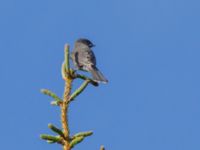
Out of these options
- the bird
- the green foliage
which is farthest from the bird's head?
the green foliage

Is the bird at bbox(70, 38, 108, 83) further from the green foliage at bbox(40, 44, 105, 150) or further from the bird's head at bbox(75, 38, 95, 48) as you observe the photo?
the green foliage at bbox(40, 44, 105, 150)

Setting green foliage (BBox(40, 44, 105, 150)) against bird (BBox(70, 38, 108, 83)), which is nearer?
green foliage (BBox(40, 44, 105, 150))

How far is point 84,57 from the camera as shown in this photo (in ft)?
25.9

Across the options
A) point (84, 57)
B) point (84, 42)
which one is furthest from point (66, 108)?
point (84, 42)

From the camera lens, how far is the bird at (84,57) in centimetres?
711

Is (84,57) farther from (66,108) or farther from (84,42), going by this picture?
(66,108)

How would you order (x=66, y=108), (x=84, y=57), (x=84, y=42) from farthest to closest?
(x=84, y=42), (x=84, y=57), (x=66, y=108)

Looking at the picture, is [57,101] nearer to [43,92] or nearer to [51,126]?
[43,92]

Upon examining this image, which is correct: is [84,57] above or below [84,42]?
below

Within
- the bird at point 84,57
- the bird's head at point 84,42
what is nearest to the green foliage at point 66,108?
the bird at point 84,57

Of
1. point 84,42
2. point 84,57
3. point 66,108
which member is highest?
point 84,42

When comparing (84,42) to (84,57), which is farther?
(84,42)

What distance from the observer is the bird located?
280 inches

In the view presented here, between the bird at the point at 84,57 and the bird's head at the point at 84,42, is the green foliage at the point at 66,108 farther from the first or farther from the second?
the bird's head at the point at 84,42
